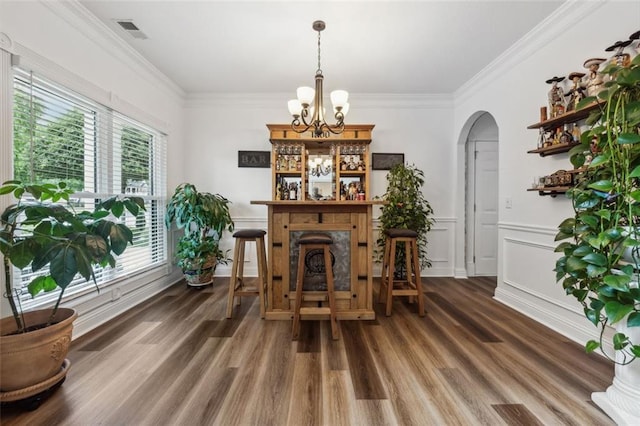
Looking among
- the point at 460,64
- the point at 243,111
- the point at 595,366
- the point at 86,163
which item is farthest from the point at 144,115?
the point at 595,366

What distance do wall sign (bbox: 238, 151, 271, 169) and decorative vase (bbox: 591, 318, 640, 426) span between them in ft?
12.4

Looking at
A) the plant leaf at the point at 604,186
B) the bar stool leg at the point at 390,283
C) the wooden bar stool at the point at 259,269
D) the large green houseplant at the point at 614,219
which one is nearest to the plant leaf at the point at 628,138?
the large green houseplant at the point at 614,219

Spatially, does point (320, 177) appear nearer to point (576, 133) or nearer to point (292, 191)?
point (292, 191)

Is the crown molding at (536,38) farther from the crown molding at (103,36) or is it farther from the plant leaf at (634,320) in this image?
the crown molding at (103,36)

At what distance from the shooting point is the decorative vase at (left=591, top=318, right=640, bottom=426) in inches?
51.8

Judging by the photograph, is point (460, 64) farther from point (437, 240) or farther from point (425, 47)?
point (437, 240)

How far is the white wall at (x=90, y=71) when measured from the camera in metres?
1.78

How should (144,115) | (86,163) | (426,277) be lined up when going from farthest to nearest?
(426,277) → (144,115) → (86,163)

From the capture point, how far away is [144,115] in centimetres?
305

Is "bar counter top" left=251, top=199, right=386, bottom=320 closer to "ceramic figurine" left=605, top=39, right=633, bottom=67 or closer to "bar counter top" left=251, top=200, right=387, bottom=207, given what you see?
"bar counter top" left=251, top=200, right=387, bottom=207

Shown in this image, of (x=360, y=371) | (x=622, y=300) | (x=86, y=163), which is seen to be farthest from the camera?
(x=86, y=163)

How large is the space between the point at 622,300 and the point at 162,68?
438cm

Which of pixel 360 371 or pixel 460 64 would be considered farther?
pixel 460 64

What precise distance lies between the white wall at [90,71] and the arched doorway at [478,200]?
419 centimetres
